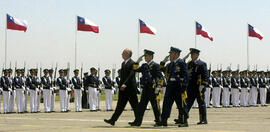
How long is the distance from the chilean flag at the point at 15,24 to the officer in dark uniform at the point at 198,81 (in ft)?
50.9

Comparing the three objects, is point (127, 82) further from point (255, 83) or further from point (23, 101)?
point (255, 83)

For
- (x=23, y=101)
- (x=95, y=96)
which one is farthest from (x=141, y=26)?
(x=23, y=101)

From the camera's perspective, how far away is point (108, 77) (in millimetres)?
28875

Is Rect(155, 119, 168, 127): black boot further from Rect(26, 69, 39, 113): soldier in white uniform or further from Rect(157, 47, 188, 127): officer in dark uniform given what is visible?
Rect(26, 69, 39, 113): soldier in white uniform

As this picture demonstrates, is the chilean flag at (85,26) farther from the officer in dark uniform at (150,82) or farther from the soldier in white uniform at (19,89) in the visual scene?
the officer in dark uniform at (150,82)

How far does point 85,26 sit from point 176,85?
683 inches

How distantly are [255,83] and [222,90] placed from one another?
2.39 metres

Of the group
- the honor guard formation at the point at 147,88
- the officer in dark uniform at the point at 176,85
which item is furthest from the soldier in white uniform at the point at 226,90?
the officer in dark uniform at the point at 176,85

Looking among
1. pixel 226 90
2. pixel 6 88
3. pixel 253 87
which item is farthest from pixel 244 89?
pixel 6 88

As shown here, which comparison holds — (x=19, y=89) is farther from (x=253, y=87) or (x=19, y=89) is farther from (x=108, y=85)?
(x=253, y=87)

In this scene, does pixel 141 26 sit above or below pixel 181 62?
above

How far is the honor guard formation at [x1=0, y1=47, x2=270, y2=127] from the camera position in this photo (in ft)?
49.7

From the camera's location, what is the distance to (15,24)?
98.7 feet

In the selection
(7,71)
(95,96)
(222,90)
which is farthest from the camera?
(222,90)
